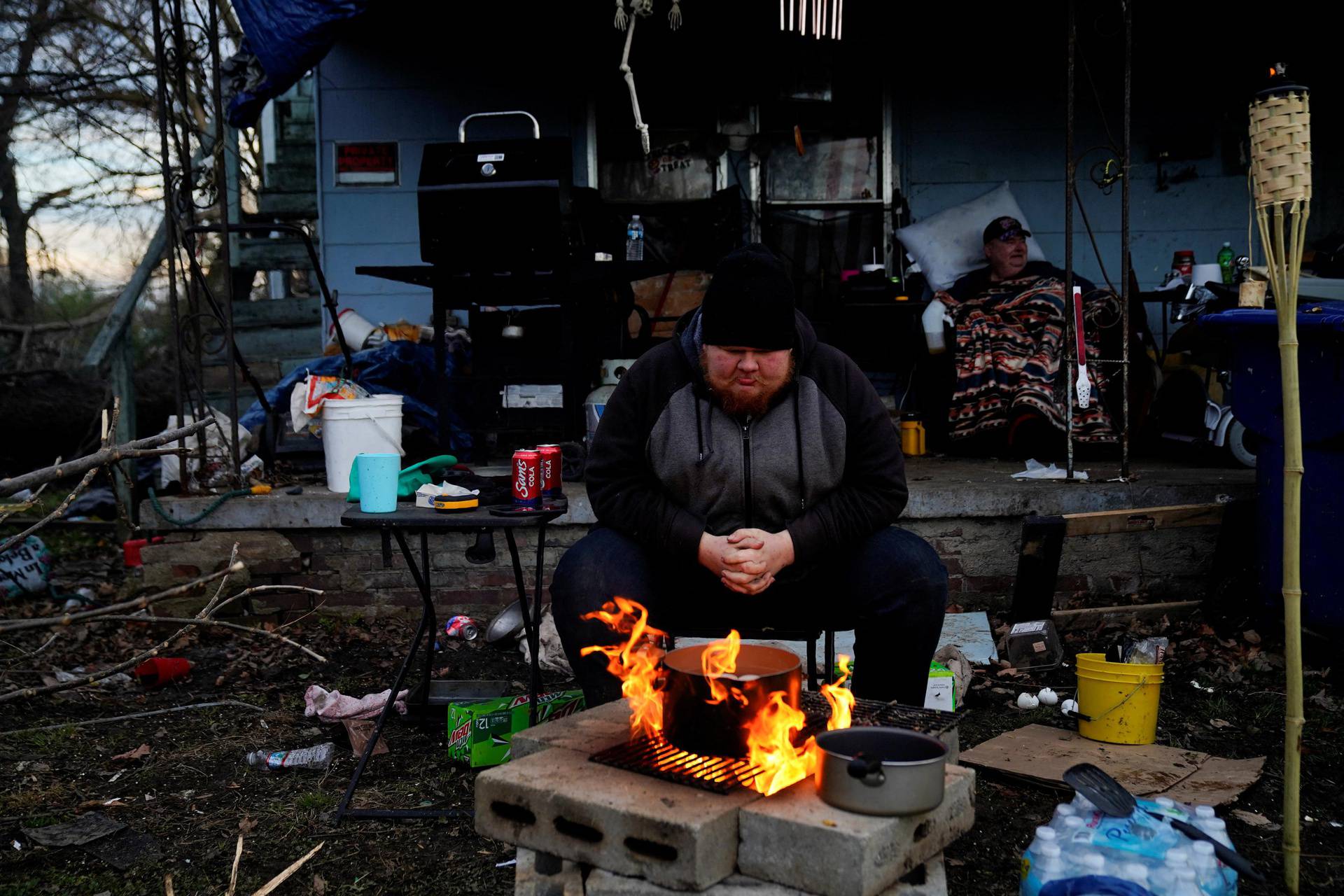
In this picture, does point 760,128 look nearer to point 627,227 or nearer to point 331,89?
point 627,227

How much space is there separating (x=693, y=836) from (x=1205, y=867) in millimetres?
1130

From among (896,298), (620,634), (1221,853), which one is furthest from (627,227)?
(1221,853)

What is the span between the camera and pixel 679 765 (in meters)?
2.22

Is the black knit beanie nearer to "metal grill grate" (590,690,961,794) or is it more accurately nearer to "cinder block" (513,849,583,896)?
"metal grill grate" (590,690,961,794)

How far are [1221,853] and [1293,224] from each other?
4.50 ft

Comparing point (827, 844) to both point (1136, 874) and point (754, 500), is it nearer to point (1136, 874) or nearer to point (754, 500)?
point (1136, 874)

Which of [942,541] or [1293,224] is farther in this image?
[942,541]

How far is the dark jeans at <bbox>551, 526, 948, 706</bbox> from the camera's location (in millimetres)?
2863

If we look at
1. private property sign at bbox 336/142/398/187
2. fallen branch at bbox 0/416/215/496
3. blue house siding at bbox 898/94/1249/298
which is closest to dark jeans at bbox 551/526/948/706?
fallen branch at bbox 0/416/215/496

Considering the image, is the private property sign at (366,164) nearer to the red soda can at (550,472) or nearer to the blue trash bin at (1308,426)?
the red soda can at (550,472)

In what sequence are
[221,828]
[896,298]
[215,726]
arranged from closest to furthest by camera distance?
[221,828], [215,726], [896,298]

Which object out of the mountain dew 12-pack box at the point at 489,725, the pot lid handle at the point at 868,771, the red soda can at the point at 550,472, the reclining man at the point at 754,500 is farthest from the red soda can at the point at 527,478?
the pot lid handle at the point at 868,771

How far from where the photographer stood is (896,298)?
671 cm

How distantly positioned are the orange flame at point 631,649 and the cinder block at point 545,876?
46 centimetres
